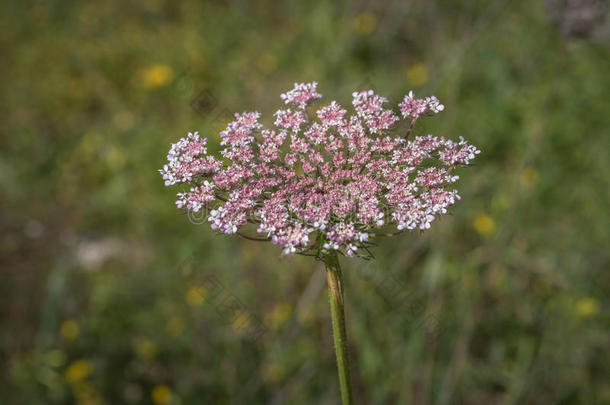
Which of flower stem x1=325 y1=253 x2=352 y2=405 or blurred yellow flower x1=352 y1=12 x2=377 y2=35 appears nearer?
flower stem x1=325 y1=253 x2=352 y2=405

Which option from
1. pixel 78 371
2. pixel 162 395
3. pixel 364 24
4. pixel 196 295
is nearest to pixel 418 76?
pixel 364 24

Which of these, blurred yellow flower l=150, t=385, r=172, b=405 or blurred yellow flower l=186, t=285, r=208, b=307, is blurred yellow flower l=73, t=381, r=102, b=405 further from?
blurred yellow flower l=186, t=285, r=208, b=307

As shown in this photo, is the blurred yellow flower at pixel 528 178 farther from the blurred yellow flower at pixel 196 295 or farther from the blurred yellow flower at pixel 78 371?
the blurred yellow flower at pixel 78 371

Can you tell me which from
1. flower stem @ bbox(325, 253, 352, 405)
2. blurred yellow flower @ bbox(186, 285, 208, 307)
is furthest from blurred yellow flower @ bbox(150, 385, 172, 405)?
flower stem @ bbox(325, 253, 352, 405)

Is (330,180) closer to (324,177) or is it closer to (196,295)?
(324,177)

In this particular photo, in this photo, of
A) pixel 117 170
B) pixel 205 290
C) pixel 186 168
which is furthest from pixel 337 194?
pixel 117 170

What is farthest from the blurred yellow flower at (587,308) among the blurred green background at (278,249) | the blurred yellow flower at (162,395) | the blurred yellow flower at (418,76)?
the blurred yellow flower at (162,395)
